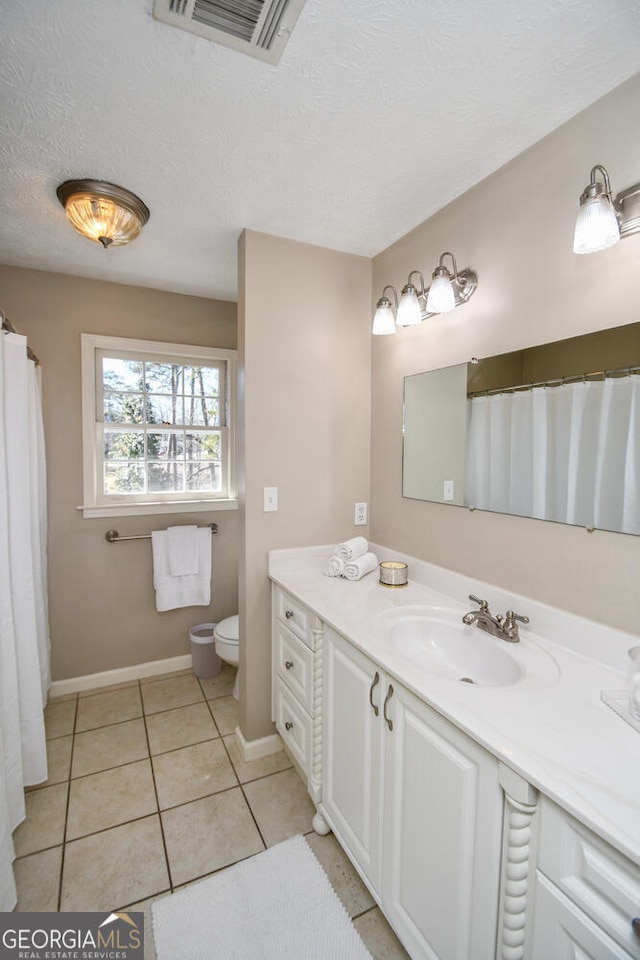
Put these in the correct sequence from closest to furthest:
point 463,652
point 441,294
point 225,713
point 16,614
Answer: point 463,652, point 441,294, point 16,614, point 225,713

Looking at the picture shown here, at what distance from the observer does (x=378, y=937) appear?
4.01 ft

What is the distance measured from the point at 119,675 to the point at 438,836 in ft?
7.43

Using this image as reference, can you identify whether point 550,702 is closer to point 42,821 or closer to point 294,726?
point 294,726

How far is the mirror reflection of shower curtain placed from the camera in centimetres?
108

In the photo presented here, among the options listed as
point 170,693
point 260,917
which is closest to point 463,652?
point 260,917

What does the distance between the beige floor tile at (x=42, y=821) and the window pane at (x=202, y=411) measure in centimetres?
198

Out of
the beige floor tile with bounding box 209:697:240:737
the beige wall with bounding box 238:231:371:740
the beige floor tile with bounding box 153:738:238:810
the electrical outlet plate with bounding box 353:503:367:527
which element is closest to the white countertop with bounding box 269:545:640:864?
the beige wall with bounding box 238:231:371:740

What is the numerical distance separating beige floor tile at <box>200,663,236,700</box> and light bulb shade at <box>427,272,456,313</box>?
2.36 meters

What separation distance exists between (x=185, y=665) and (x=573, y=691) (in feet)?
7.92

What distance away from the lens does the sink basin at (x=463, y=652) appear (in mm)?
1139

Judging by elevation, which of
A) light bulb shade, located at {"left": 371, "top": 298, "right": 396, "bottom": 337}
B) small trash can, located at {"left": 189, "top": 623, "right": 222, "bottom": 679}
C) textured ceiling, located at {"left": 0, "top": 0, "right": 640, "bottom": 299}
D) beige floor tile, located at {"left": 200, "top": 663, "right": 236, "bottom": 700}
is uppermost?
textured ceiling, located at {"left": 0, "top": 0, "right": 640, "bottom": 299}

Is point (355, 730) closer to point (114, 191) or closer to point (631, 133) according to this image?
point (631, 133)

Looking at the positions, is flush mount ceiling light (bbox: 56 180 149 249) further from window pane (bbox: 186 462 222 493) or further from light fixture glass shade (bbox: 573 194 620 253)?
light fixture glass shade (bbox: 573 194 620 253)

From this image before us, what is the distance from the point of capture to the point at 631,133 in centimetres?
106
